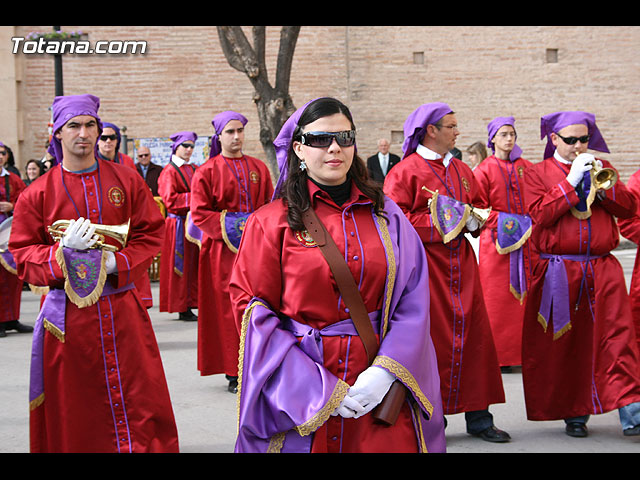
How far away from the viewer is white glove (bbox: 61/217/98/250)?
14.4 ft

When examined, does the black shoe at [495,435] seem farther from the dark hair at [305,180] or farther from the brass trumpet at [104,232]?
the dark hair at [305,180]

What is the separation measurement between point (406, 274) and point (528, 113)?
59.6ft

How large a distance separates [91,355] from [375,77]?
1670 cm

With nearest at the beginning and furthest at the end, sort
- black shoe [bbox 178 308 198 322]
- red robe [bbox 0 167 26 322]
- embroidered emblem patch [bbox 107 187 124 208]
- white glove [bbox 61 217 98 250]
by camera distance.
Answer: white glove [bbox 61 217 98 250]
embroidered emblem patch [bbox 107 187 124 208]
red robe [bbox 0 167 26 322]
black shoe [bbox 178 308 198 322]

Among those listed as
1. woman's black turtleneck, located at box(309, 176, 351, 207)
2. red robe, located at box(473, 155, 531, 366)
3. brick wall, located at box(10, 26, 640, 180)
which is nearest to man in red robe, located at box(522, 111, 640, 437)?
red robe, located at box(473, 155, 531, 366)

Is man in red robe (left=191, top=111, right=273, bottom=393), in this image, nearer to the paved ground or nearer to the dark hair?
the paved ground

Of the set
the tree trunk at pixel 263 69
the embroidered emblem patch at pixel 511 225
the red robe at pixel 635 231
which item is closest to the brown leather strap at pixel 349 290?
the red robe at pixel 635 231

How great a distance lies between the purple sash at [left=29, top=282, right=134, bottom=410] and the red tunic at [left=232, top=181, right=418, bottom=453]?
1.58 meters

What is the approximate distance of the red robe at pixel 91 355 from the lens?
4.53 metres

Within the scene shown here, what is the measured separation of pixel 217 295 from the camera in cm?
743

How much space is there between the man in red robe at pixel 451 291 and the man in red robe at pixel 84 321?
6.18ft

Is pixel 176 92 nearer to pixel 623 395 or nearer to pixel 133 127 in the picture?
pixel 133 127

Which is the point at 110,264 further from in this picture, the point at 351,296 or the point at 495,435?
the point at 495,435

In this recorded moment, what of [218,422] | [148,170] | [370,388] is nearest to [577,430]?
[218,422]
